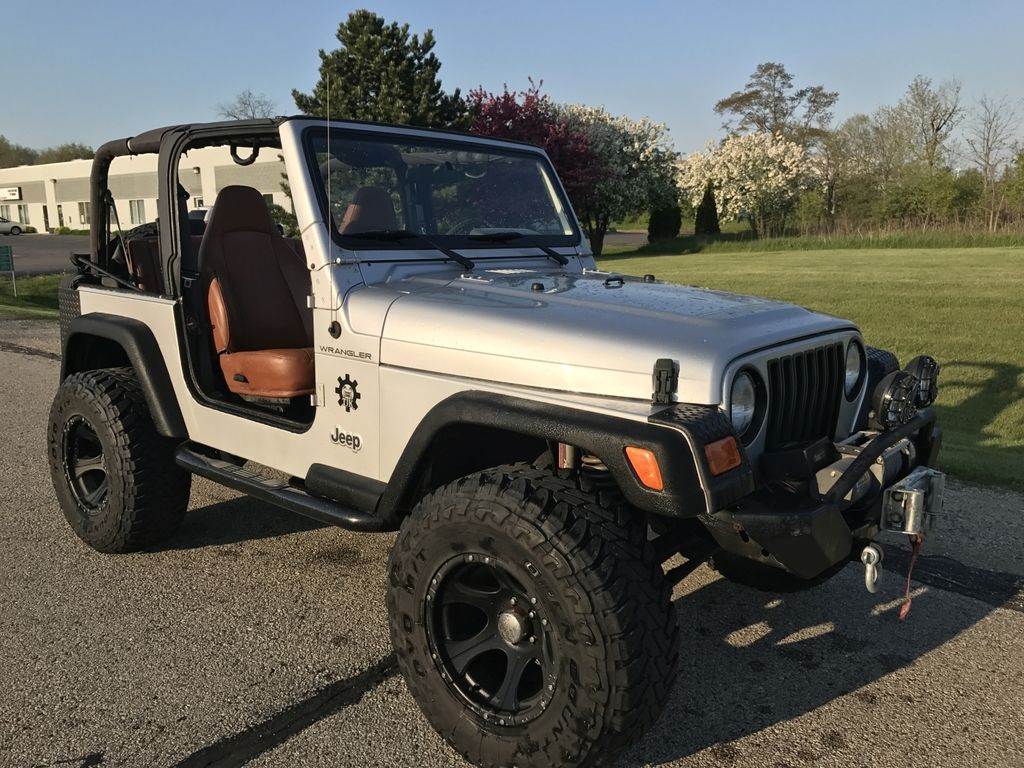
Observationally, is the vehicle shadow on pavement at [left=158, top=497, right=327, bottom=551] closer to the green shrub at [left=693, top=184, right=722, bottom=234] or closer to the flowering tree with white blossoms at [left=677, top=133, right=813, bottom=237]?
the green shrub at [left=693, top=184, right=722, bottom=234]

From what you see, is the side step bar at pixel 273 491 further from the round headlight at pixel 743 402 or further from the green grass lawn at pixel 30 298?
the green grass lawn at pixel 30 298

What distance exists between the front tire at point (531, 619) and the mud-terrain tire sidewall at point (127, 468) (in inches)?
68.9

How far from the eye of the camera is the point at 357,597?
3627 millimetres

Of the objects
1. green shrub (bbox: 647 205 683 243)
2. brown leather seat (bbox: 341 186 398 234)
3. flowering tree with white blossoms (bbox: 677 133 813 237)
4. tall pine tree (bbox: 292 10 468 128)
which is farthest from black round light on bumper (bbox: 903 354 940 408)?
flowering tree with white blossoms (bbox: 677 133 813 237)

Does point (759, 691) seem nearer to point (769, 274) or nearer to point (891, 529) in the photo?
point (891, 529)

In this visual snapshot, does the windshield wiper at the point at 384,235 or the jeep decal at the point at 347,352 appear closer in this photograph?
the jeep decal at the point at 347,352

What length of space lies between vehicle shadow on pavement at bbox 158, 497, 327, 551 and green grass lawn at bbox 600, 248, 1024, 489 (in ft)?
13.5

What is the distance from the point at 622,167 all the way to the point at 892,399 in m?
34.3

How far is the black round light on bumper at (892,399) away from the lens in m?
2.87

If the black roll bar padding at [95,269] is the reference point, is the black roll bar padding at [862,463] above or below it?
below

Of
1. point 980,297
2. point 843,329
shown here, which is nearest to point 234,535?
point 843,329

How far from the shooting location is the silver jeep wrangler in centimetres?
228

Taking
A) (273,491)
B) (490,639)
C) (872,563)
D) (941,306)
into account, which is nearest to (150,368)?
(273,491)

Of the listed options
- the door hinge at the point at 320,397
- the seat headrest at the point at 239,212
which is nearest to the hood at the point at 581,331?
the door hinge at the point at 320,397
